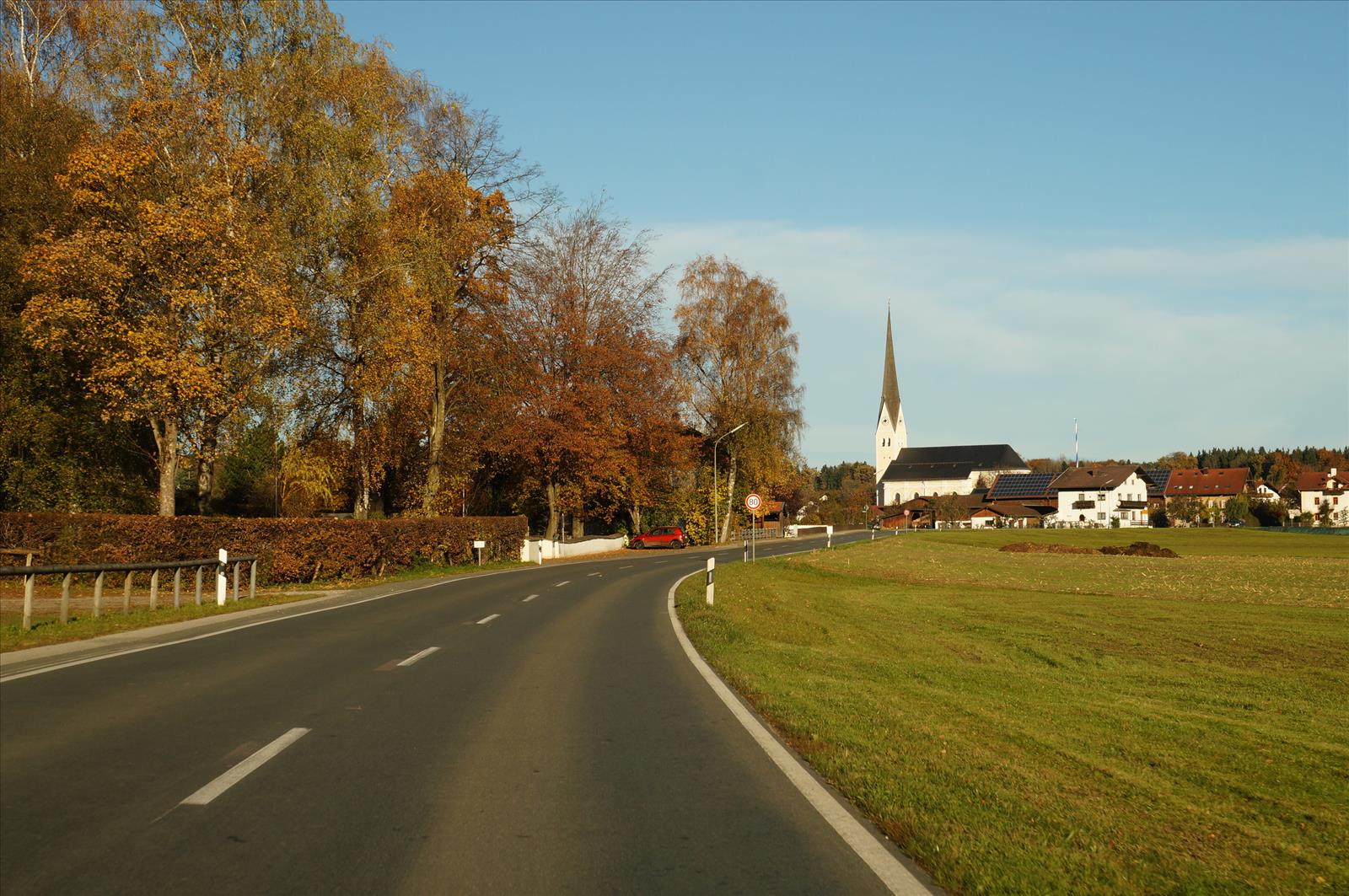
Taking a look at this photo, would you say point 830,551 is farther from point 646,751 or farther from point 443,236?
point 646,751


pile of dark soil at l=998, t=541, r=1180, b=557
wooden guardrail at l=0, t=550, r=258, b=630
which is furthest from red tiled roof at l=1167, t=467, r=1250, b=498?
wooden guardrail at l=0, t=550, r=258, b=630

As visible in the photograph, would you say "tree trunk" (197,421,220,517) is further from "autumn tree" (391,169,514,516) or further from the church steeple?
the church steeple

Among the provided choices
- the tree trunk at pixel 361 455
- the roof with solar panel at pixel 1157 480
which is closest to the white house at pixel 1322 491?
the roof with solar panel at pixel 1157 480

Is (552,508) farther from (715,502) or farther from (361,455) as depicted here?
(361,455)

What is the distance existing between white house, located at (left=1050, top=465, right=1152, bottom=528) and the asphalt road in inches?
5774

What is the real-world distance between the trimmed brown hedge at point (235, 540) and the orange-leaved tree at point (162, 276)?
107 inches

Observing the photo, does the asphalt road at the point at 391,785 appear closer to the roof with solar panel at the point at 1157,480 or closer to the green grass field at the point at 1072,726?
the green grass field at the point at 1072,726

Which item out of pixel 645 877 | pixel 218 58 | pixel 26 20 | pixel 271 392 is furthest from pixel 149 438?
pixel 645 877

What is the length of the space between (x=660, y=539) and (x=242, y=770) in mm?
64087

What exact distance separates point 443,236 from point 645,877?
39423 mm

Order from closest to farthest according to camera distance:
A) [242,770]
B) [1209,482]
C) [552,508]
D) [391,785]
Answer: [391,785] → [242,770] → [552,508] → [1209,482]

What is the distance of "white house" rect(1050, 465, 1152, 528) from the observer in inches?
5969

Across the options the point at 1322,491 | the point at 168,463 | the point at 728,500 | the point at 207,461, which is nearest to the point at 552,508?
the point at 728,500

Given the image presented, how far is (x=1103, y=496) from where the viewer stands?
502ft
